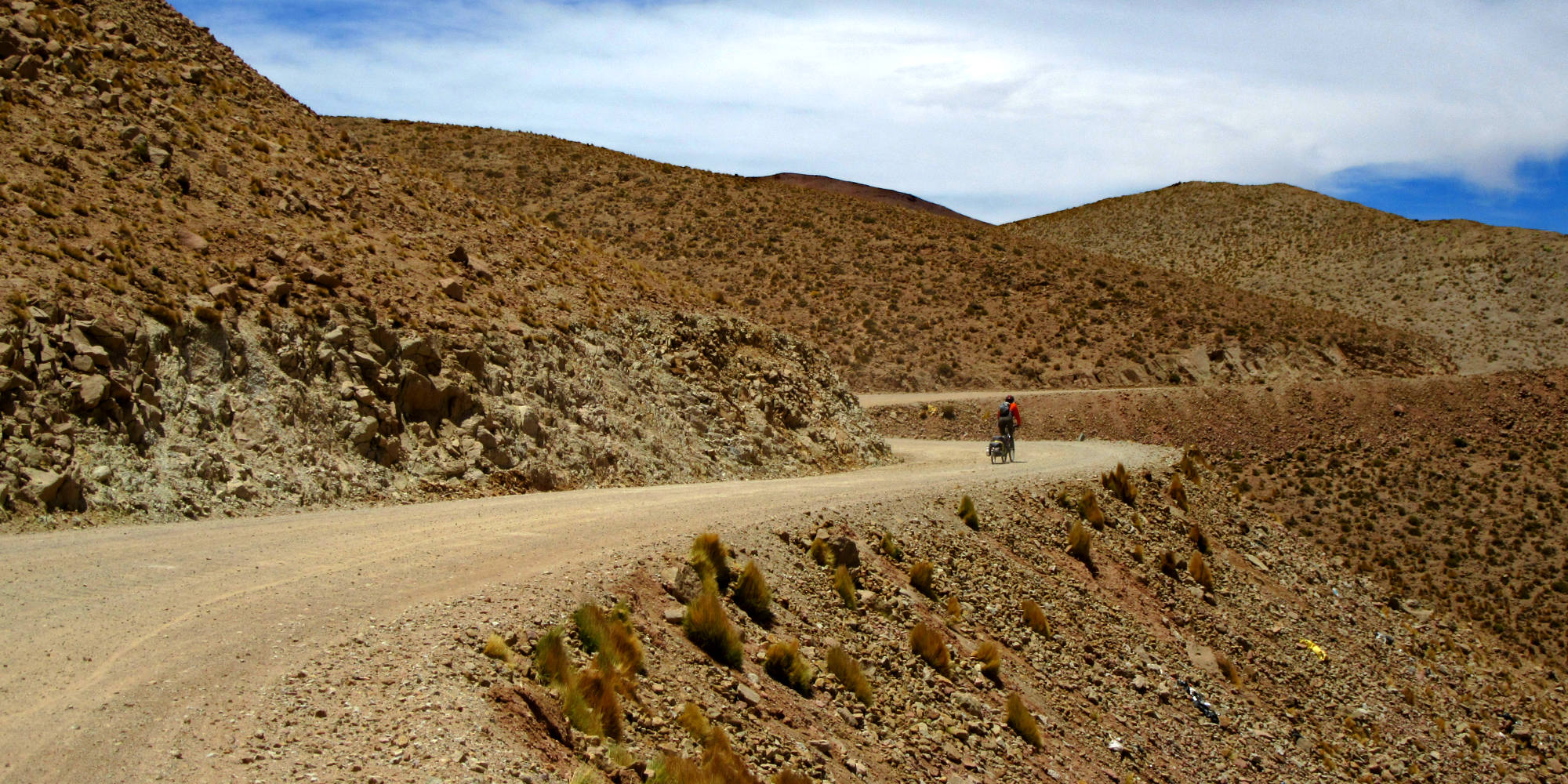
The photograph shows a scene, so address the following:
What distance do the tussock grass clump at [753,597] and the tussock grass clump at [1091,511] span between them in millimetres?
10421

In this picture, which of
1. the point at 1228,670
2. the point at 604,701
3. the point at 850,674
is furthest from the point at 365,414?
the point at 1228,670

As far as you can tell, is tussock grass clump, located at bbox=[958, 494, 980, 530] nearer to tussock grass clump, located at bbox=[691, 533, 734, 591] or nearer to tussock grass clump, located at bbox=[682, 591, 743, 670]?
tussock grass clump, located at bbox=[691, 533, 734, 591]

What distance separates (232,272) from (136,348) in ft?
10.5

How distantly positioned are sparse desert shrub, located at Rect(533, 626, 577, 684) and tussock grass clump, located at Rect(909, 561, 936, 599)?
6704mm

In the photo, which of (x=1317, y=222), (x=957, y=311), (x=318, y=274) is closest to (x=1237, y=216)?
(x=1317, y=222)

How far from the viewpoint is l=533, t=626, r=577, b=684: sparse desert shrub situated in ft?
26.3

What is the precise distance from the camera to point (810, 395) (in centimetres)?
2689

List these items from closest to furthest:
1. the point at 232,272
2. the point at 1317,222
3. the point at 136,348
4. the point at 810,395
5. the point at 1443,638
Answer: the point at 136,348, the point at 232,272, the point at 1443,638, the point at 810,395, the point at 1317,222

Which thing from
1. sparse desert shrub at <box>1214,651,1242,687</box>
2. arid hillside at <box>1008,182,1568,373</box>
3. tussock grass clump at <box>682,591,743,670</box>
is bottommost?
sparse desert shrub at <box>1214,651,1242,687</box>

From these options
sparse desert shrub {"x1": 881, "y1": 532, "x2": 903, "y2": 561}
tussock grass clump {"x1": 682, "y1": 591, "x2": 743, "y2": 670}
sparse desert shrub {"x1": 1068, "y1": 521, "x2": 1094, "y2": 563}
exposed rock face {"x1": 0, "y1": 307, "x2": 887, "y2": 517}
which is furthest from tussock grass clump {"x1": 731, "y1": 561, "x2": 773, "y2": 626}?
sparse desert shrub {"x1": 1068, "y1": 521, "x2": 1094, "y2": 563}

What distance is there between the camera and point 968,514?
56.3 feet

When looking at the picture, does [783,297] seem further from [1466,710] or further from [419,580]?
[419,580]

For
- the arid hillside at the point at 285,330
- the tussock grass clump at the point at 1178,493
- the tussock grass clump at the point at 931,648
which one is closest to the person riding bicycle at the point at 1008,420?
the arid hillside at the point at 285,330

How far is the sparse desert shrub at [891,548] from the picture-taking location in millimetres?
14516
